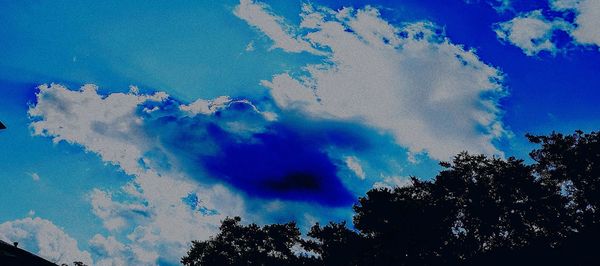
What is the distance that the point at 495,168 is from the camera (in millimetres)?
39625

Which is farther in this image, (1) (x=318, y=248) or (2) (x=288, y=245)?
(2) (x=288, y=245)

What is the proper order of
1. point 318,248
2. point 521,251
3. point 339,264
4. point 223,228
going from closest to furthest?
point 521,251
point 339,264
point 318,248
point 223,228

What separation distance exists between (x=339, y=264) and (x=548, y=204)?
2390 cm

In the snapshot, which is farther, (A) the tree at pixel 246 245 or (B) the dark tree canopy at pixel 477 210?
(A) the tree at pixel 246 245

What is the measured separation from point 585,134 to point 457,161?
42.9 feet

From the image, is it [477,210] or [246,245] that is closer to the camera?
[477,210]

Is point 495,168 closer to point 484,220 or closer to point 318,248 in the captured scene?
point 484,220

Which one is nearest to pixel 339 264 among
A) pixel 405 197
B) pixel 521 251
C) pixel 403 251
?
pixel 403 251

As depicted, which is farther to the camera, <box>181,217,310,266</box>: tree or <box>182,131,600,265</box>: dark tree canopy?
<box>181,217,310,266</box>: tree

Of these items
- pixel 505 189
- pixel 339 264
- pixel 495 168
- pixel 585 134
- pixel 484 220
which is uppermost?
pixel 585 134

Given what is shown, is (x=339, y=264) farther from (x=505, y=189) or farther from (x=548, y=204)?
(x=548, y=204)

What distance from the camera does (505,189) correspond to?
37938 millimetres

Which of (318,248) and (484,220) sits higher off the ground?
(484,220)

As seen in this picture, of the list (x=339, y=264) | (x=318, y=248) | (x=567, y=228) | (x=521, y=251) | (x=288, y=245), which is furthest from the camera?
(x=288, y=245)
